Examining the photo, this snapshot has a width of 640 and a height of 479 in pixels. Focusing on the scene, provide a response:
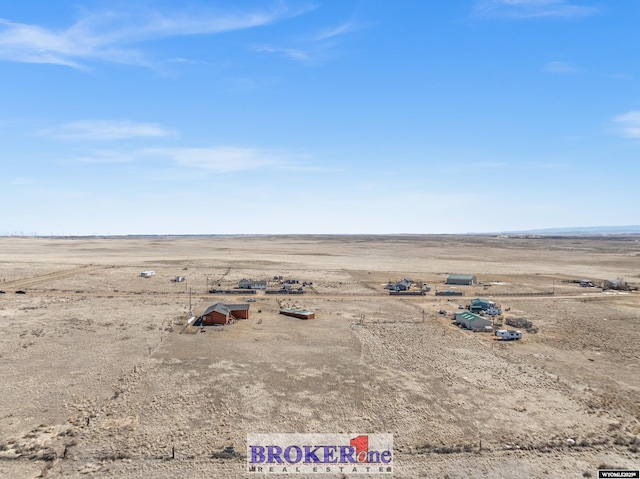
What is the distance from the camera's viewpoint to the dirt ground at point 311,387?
2206 cm

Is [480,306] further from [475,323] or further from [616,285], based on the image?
[616,285]

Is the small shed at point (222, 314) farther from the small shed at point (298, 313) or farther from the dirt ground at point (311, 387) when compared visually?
the small shed at point (298, 313)

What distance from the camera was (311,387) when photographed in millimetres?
30562

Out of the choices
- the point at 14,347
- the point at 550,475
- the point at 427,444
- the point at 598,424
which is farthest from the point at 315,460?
the point at 14,347

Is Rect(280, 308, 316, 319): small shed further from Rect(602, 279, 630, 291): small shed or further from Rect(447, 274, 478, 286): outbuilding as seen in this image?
Rect(602, 279, 630, 291): small shed

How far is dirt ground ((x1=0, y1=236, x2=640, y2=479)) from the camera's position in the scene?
72.4 ft

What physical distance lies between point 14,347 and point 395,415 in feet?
122

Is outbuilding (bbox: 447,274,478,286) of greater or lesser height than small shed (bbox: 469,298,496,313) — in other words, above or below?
above

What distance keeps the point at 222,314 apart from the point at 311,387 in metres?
21.5

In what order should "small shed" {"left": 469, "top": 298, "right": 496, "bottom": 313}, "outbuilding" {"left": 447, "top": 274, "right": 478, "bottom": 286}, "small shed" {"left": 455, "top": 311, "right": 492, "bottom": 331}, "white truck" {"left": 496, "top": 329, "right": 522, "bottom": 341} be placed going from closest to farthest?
"white truck" {"left": 496, "top": 329, "right": 522, "bottom": 341}, "small shed" {"left": 455, "top": 311, "right": 492, "bottom": 331}, "small shed" {"left": 469, "top": 298, "right": 496, "bottom": 313}, "outbuilding" {"left": 447, "top": 274, "right": 478, "bottom": 286}

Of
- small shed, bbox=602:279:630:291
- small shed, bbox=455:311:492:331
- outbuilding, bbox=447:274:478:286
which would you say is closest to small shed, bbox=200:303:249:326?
small shed, bbox=455:311:492:331

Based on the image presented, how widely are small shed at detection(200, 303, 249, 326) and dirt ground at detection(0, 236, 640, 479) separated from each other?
2.02m

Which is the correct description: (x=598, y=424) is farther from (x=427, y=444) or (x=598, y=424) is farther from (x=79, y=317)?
(x=79, y=317)

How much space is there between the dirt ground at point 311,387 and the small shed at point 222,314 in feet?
6.62
